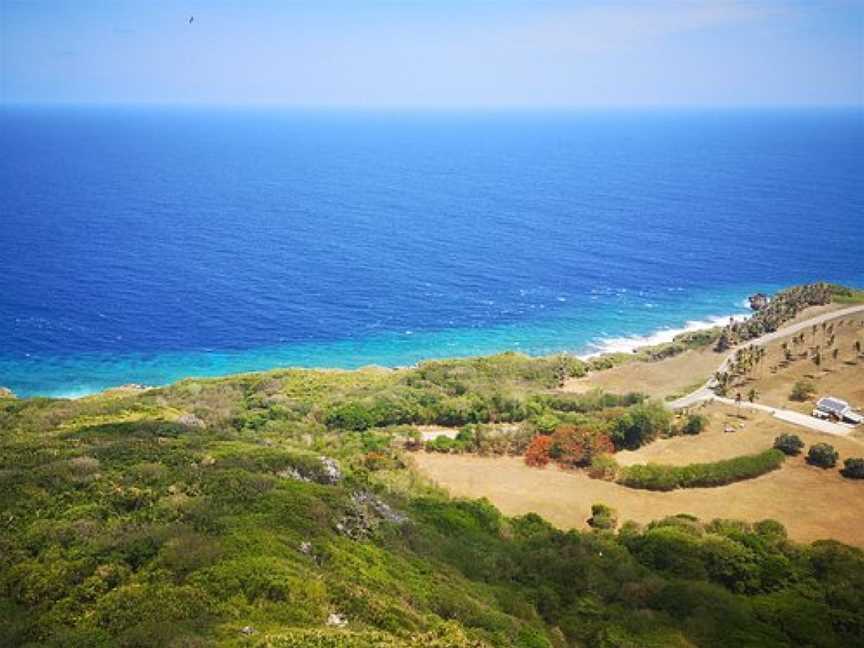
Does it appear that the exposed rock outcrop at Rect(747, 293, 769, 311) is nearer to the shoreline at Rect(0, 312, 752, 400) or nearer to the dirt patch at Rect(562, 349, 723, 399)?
the shoreline at Rect(0, 312, 752, 400)

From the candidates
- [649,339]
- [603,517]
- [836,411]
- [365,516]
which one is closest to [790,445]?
[836,411]

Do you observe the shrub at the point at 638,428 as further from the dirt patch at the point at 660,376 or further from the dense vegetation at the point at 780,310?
the dense vegetation at the point at 780,310

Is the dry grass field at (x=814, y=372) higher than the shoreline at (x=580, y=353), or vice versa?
the dry grass field at (x=814, y=372)

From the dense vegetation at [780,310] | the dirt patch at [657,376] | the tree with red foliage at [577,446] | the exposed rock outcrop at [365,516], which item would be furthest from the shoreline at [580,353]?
the exposed rock outcrop at [365,516]

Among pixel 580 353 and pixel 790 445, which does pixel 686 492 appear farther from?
pixel 580 353

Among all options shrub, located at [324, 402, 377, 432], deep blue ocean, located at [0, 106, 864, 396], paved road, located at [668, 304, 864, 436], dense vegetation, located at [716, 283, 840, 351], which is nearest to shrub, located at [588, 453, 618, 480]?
paved road, located at [668, 304, 864, 436]

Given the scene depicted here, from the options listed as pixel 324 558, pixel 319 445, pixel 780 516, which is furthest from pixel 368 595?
pixel 780 516
